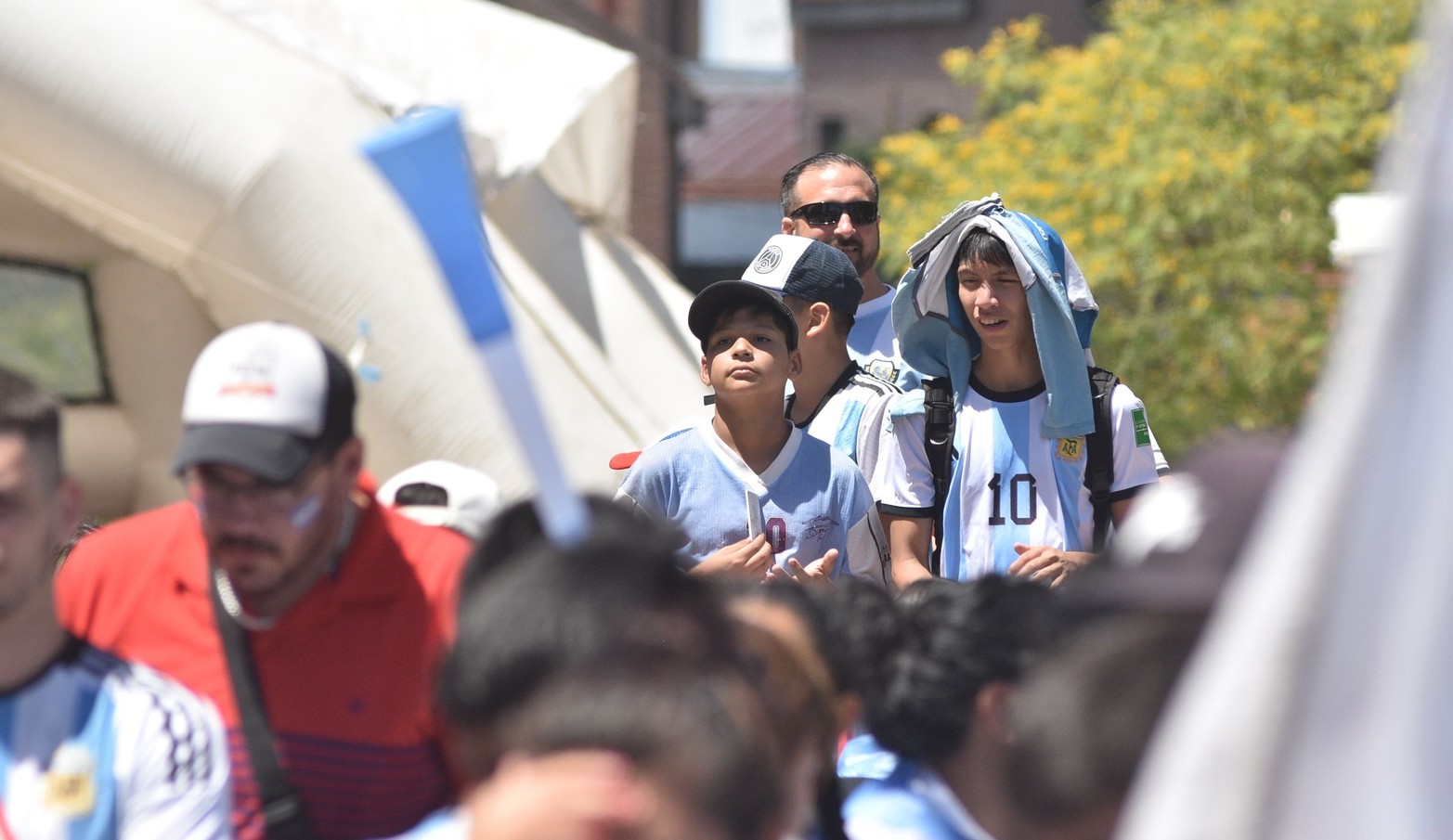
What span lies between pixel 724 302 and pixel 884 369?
0.76 metres

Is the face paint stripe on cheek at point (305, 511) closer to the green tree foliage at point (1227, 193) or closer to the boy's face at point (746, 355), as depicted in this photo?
the boy's face at point (746, 355)

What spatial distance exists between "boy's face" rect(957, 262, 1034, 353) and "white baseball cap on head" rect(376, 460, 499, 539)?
1225 millimetres

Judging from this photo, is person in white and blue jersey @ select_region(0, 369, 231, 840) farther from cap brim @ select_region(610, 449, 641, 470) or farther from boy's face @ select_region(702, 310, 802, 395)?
cap brim @ select_region(610, 449, 641, 470)

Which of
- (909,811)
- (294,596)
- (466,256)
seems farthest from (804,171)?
(466,256)

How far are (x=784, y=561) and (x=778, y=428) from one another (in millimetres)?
334

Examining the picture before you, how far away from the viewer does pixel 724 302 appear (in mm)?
3805

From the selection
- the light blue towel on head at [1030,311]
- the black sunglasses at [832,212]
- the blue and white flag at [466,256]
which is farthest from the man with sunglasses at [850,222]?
the blue and white flag at [466,256]

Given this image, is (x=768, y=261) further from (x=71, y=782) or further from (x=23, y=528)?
(x=71, y=782)

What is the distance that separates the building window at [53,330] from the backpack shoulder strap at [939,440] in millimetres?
5217

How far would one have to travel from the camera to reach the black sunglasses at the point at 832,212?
4.69 meters

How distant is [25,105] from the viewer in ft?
21.6

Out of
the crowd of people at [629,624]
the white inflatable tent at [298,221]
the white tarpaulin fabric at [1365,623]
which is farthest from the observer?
the white inflatable tent at [298,221]

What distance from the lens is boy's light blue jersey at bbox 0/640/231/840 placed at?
80.7 inches

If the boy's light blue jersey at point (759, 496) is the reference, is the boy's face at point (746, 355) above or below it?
above
